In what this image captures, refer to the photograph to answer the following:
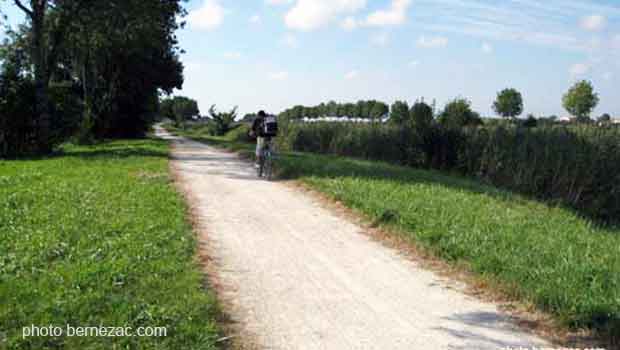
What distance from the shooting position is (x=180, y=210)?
9.83m

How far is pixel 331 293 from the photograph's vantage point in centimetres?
593

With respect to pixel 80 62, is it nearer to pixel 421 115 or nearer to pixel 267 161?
pixel 421 115

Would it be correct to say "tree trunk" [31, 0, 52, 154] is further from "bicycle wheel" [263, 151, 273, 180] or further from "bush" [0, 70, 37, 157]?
"bicycle wheel" [263, 151, 273, 180]

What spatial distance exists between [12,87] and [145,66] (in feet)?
67.9

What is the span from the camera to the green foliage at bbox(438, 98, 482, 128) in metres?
23.0

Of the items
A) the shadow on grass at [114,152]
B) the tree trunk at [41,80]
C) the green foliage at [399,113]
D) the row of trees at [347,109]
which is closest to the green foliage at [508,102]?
the row of trees at [347,109]

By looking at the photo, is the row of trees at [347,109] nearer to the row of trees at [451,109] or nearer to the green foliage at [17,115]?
the row of trees at [451,109]

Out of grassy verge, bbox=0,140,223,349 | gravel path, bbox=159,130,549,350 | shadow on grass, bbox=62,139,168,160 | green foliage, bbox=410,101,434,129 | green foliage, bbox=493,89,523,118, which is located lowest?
gravel path, bbox=159,130,549,350

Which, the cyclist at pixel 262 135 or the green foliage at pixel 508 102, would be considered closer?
the cyclist at pixel 262 135

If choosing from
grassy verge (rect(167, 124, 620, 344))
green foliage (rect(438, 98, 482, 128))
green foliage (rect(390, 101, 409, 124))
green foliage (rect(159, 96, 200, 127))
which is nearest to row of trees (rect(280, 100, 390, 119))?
green foliage (rect(390, 101, 409, 124))

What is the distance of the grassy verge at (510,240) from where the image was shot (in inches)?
217

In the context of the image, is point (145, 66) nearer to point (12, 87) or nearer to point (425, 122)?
point (12, 87)

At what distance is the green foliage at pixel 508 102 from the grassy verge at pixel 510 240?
5142cm

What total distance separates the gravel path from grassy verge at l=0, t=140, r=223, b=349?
453 millimetres
